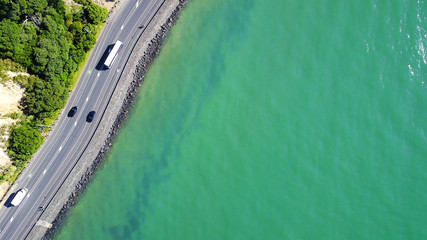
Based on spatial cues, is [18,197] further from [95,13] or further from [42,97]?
[95,13]

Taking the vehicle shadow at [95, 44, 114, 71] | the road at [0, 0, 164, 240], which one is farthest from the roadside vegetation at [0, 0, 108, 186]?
the vehicle shadow at [95, 44, 114, 71]

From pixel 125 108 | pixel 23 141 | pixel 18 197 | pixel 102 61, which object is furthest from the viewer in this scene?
pixel 125 108

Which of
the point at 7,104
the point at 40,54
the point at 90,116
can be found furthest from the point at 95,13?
the point at 7,104

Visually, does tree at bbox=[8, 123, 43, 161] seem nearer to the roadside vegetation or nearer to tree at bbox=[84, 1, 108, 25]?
the roadside vegetation

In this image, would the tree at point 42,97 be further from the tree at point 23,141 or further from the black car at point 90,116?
the black car at point 90,116

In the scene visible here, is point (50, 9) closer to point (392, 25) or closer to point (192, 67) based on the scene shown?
point (192, 67)

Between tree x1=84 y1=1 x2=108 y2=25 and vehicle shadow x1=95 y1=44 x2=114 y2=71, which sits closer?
tree x1=84 y1=1 x2=108 y2=25
